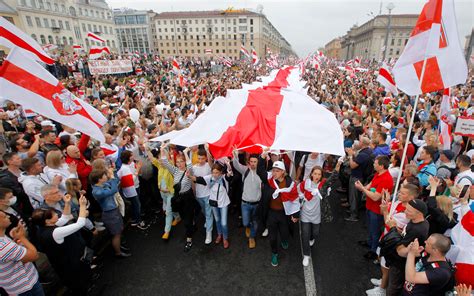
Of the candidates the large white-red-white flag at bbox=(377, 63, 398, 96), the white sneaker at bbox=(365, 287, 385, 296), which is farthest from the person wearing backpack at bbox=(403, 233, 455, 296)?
the large white-red-white flag at bbox=(377, 63, 398, 96)

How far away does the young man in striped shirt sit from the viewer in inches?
94.9

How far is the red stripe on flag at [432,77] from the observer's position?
3398 millimetres

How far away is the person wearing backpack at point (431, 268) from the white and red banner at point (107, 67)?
→ 1774 cm

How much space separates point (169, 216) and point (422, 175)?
14.7 feet

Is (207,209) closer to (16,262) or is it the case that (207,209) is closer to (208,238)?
(208,238)

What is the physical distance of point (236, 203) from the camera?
5645 millimetres

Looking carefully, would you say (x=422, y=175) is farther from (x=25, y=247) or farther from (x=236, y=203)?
(x=25, y=247)

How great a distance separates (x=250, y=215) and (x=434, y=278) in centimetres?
268

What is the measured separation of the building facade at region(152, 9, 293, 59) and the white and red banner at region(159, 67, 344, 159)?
90.5 m

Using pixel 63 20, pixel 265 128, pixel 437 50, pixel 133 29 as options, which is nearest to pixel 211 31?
pixel 133 29

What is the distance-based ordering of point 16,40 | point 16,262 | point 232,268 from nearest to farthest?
point 16,262, point 232,268, point 16,40

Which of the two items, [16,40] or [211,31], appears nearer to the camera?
[16,40]

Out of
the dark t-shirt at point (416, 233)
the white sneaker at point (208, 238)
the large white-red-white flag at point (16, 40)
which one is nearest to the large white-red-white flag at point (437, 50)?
the dark t-shirt at point (416, 233)

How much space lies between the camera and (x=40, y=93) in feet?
10.6
